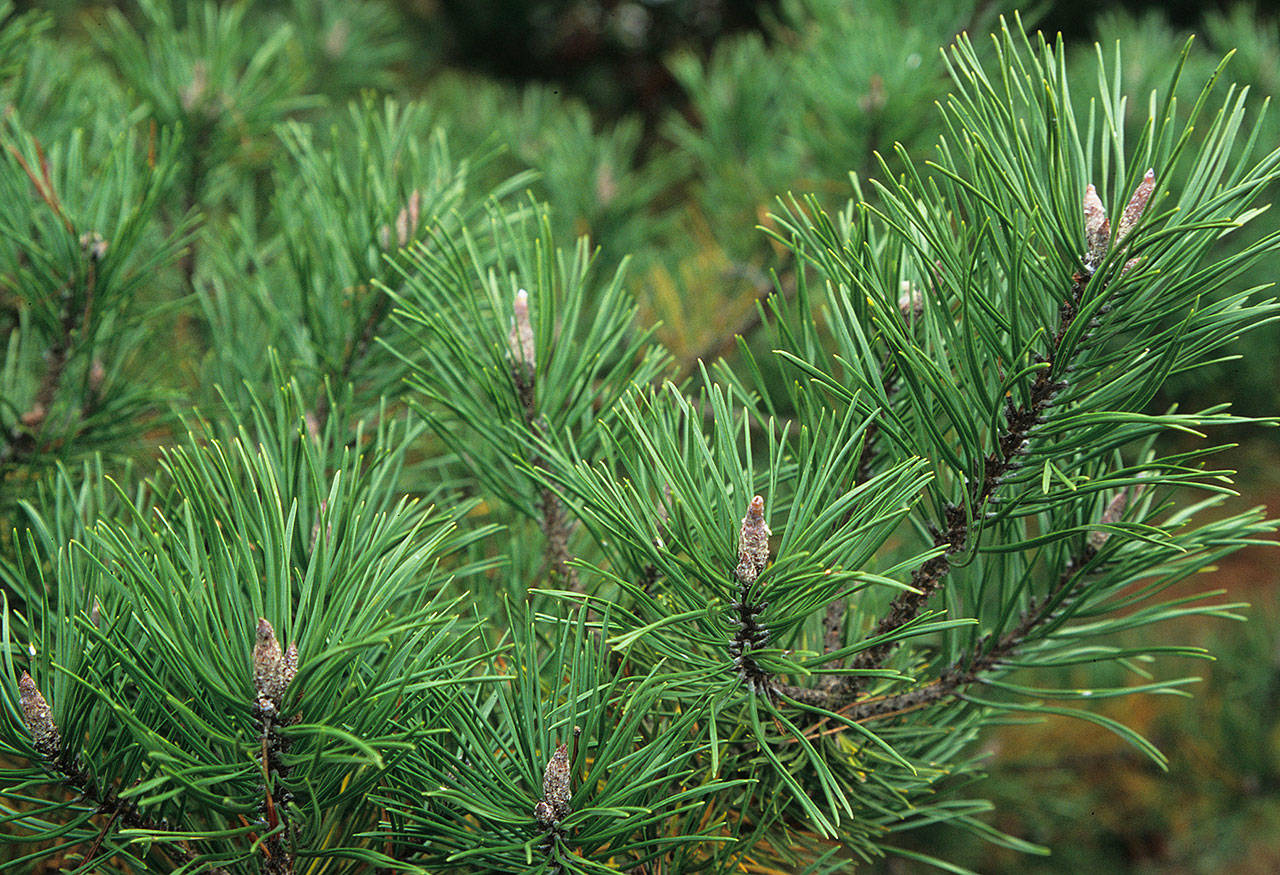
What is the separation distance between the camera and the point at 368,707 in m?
0.25

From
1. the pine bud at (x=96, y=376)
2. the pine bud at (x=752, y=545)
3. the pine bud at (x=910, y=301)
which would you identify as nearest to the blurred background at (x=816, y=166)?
the pine bud at (x=96, y=376)

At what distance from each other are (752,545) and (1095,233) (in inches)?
5.3

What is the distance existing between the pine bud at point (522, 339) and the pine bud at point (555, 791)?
0.15 m

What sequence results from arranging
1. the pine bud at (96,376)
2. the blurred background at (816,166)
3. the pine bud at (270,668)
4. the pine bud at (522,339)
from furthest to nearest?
the blurred background at (816,166) → the pine bud at (96,376) → the pine bud at (522,339) → the pine bud at (270,668)

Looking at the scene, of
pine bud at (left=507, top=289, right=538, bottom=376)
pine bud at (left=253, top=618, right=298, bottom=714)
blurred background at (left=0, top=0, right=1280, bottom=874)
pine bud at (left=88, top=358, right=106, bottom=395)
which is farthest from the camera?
blurred background at (left=0, top=0, right=1280, bottom=874)

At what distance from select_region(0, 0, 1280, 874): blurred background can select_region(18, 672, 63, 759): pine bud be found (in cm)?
26

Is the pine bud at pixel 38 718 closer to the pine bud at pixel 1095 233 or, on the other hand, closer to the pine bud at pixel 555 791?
the pine bud at pixel 555 791

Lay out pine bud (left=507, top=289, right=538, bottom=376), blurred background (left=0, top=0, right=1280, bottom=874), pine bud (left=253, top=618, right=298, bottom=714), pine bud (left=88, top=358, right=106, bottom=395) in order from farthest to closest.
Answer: blurred background (left=0, top=0, right=1280, bottom=874) → pine bud (left=88, top=358, right=106, bottom=395) → pine bud (left=507, top=289, right=538, bottom=376) → pine bud (left=253, top=618, right=298, bottom=714)

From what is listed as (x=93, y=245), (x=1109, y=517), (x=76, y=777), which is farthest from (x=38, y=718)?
(x=1109, y=517)

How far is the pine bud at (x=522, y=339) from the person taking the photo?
0.34 metres

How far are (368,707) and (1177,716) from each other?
99 centimetres

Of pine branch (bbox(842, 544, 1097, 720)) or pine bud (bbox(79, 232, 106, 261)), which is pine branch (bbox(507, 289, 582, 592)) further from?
pine bud (bbox(79, 232, 106, 261))

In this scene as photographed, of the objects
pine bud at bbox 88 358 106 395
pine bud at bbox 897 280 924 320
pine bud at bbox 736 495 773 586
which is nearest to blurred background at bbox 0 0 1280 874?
pine bud at bbox 88 358 106 395

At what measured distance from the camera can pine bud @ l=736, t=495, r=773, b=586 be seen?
0.79 ft
